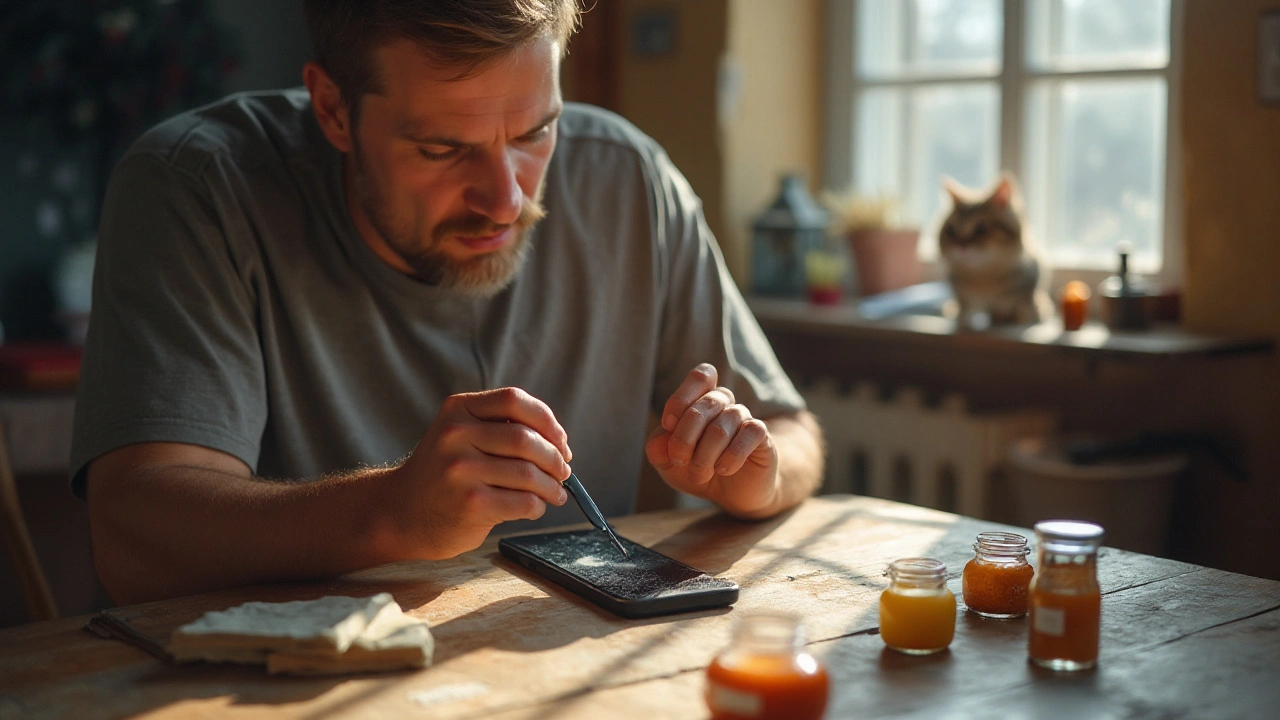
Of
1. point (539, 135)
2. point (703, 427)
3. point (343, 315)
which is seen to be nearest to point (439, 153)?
point (539, 135)

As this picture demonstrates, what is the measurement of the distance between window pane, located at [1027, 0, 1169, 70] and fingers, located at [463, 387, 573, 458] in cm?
203

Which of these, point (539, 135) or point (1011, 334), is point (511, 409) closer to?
point (539, 135)

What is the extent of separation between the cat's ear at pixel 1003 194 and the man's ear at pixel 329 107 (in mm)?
1476

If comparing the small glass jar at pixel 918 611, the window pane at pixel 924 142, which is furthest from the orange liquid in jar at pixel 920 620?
the window pane at pixel 924 142

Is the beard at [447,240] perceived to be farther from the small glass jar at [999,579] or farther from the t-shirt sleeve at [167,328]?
the small glass jar at [999,579]

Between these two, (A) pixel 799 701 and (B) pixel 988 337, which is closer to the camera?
(A) pixel 799 701

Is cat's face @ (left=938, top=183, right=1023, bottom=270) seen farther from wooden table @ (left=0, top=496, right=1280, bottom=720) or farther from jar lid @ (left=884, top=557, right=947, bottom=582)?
jar lid @ (left=884, top=557, right=947, bottom=582)

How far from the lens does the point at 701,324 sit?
184 centimetres

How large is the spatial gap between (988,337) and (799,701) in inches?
70.4

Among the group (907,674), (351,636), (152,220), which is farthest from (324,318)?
(907,674)

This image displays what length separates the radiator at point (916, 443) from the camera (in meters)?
2.68

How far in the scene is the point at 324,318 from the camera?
63.5 inches

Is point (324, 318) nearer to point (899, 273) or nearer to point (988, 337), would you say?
point (988, 337)

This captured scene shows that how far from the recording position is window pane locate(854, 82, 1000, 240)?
3.02 meters
